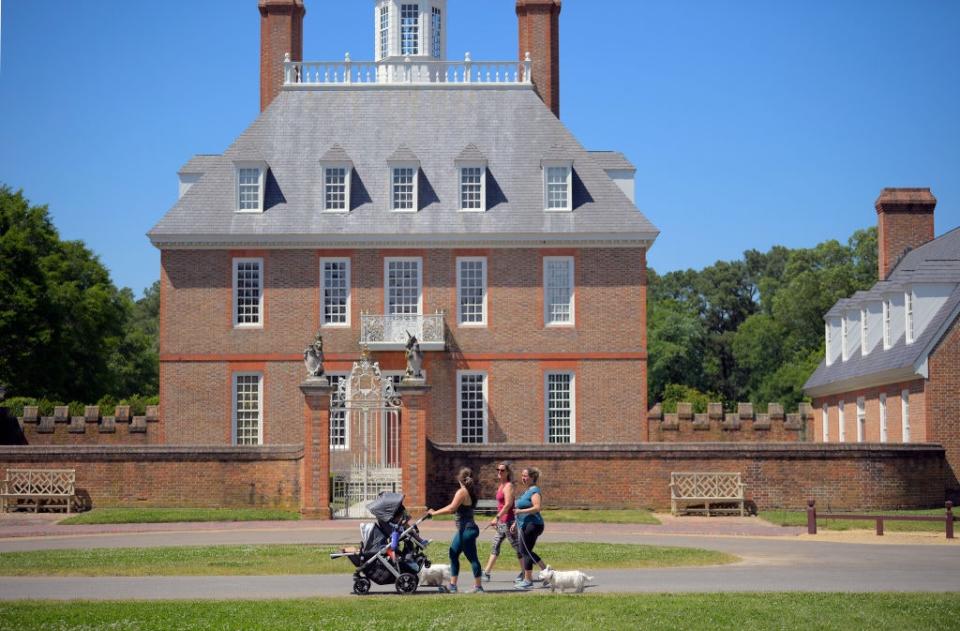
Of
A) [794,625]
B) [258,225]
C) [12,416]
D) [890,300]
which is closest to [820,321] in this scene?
[890,300]

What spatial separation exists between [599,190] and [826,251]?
4086 cm

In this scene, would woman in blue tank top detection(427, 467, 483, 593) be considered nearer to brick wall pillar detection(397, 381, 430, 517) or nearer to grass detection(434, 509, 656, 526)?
grass detection(434, 509, 656, 526)

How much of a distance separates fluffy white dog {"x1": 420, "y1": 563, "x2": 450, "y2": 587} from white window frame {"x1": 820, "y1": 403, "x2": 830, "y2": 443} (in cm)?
3457

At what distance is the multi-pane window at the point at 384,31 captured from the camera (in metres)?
49.0

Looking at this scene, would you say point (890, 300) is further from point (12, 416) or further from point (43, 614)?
point (43, 614)

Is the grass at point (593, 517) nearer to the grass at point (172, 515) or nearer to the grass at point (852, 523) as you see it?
the grass at point (852, 523)

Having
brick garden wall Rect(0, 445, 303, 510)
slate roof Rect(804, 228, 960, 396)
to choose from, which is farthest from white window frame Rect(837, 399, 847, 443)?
brick garden wall Rect(0, 445, 303, 510)

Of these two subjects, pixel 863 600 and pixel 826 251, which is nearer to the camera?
pixel 863 600

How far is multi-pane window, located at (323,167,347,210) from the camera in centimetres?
4203

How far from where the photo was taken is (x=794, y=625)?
14352mm

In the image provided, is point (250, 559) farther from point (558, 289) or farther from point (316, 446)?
point (558, 289)

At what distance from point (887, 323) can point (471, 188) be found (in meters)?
13.4

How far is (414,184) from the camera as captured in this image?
42.0 meters

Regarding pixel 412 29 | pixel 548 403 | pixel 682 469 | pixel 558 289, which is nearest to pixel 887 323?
pixel 558 289
